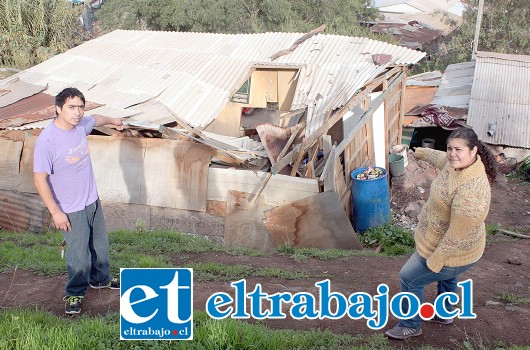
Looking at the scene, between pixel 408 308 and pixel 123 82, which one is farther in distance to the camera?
pixel 123 82

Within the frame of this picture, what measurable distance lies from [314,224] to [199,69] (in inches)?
224

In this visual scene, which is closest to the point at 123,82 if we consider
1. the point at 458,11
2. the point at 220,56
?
the point at 220,56

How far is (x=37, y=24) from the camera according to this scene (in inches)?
775

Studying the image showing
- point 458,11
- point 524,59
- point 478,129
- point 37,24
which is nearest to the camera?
point 478,129

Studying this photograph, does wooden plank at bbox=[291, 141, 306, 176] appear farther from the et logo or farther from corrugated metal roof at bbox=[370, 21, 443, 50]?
corrugated metal roof at bbox=[370, 21, 443, 50]

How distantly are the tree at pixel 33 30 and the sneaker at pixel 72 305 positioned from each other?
15522 mm

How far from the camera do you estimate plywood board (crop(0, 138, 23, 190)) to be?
9469 mm

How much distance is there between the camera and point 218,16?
24391mm

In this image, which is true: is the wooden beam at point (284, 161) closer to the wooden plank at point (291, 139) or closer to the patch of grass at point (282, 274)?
the wooden plank at point (291, 139)

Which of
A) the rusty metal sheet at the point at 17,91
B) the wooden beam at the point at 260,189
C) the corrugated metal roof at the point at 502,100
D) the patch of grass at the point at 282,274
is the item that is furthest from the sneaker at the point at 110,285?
the corrugated metal roof at the point at 502,100

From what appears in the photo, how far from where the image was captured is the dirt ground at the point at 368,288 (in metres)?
4.58

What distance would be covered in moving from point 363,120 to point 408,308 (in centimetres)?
602

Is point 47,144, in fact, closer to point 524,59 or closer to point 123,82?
point 123,82

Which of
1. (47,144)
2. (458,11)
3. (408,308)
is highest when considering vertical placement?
(47,144)
